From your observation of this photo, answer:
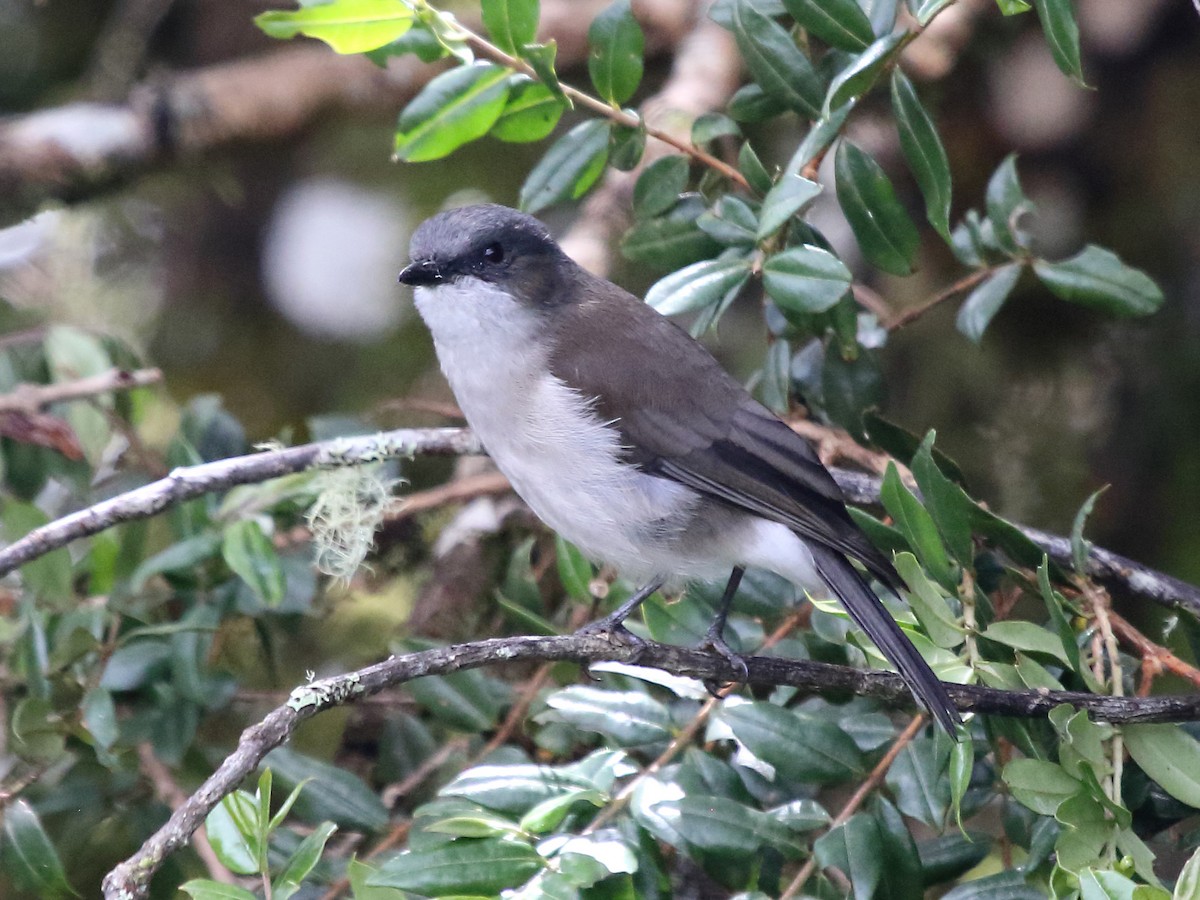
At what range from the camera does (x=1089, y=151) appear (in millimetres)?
4414

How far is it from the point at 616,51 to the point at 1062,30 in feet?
3.00

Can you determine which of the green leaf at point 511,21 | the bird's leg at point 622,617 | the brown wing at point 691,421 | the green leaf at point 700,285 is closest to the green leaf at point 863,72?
the green leaf at point 700,285

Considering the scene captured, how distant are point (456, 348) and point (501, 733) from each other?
3.03ft

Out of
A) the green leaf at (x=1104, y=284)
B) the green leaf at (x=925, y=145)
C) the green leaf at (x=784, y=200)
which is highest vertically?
the green leaf at (x=925, y=145)

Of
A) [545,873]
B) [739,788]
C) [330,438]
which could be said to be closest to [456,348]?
[330,438]

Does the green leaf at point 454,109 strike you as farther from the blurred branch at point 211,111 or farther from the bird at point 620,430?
the blurred branch at point 211,111

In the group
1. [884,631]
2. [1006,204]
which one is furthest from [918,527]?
[1006,204]

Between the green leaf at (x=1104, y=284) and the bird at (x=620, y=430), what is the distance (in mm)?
641

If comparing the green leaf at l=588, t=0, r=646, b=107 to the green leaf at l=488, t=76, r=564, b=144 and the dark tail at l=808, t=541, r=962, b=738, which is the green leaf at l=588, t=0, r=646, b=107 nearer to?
the green leaf at l=488, t=76, r=564, b=144

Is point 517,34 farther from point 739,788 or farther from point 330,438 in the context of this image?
point 739,788

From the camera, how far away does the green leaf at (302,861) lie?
1.79 meters

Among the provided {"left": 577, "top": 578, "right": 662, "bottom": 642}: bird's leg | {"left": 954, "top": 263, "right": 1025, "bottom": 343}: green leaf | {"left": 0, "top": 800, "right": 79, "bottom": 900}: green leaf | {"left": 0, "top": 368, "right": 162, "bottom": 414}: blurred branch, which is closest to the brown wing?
{"left": 577, "top": 578, "right": 662, "bottom": 642}: bird's leg

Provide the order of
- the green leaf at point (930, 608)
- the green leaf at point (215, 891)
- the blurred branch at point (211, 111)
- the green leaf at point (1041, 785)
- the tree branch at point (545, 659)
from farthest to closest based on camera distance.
Answer: the blurred branch at point (211, 111) < the green leaf at point (930, 608) < the green leaf at point (1041, 785) < the green leaf at point (215, 891) < the tree branch at point (545, 659)

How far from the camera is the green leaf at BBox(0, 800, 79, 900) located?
2.54m
